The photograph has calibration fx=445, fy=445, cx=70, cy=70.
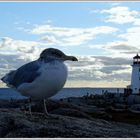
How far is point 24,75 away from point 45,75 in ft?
3.01

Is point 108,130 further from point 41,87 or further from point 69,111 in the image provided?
point 69,111

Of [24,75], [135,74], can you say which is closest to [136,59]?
[135,74]

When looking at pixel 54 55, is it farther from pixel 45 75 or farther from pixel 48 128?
pixel 48 128

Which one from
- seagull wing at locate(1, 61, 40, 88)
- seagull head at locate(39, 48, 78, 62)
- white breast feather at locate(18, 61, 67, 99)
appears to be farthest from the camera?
seagull wing at locate(1, 61, 40, 88)

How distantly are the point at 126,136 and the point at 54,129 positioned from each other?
1789 mm

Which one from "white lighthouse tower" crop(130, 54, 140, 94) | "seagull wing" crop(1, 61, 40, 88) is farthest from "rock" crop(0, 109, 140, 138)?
"white lighthouse tower" crop(130, 54, 140, 94)

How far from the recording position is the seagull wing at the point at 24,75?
35.0 ft

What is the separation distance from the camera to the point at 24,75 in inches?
434

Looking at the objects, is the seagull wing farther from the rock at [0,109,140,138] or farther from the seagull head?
the rock at [0,109,140,138]

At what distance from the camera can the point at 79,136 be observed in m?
9.99

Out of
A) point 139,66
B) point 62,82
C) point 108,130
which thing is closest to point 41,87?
point 62,82

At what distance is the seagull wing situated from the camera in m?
10.7

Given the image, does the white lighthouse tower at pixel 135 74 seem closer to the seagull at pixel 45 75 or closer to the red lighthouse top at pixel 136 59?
the red lighthouse top at pixel 136 59

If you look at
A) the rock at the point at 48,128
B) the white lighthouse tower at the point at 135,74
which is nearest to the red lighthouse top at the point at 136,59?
the white lighthouse tower at the point at 135,74
